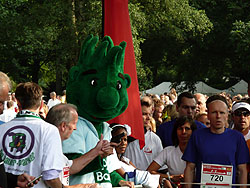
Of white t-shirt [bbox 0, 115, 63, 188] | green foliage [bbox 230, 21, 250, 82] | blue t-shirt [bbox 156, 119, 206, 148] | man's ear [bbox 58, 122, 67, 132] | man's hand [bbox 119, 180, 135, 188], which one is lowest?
man's hand [bbox 119, 180, 135, 188]

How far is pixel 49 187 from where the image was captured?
4.09 metres

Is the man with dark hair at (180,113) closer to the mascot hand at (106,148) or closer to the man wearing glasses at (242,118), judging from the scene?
the man wearing glasses at (242,118)

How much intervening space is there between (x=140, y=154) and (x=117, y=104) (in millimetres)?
2241

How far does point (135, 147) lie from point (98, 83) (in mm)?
2261

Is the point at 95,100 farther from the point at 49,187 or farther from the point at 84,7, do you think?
the point at 84,7

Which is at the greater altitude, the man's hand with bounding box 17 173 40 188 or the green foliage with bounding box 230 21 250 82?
the green foliage with bounding box 230 21 250 82

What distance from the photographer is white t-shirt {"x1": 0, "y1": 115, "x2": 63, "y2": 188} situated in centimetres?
397

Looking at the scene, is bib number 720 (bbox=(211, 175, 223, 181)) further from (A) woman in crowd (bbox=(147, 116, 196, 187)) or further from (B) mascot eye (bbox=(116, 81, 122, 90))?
(B) mascot eye (bbox=(116, 81, 122, 90))

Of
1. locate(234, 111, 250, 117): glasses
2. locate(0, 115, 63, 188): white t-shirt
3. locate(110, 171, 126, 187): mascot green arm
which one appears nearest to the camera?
locate(0, 115, 63, 188): white t-shirt

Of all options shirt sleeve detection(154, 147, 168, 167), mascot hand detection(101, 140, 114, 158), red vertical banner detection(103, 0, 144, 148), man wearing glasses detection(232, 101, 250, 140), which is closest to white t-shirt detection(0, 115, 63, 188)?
mascot hand detection(101, 140, 114, 158)

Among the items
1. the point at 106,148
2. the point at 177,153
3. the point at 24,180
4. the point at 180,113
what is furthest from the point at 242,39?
the point at 24,180

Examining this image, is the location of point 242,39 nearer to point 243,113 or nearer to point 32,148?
point 243,113

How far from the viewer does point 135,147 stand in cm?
699

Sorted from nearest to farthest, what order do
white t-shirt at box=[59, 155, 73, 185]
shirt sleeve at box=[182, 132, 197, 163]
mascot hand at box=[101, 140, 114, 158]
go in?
white t-shirt at box=[59, 155, 73, 185] → mascot hand at box=[101, 140, 114, 158] → shirt sleeve at box=[182, 132, 197, 163]
